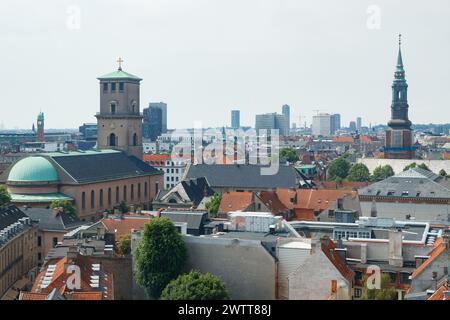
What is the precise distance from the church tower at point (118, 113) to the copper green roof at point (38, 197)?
22.0 meters

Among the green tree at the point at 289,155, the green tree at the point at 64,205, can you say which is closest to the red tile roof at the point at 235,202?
the green tree at the point at 64,205

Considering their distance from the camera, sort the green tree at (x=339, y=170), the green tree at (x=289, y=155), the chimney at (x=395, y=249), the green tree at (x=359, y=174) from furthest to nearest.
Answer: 1. the green tree at (x=289, y=155)
2. the green tree at (x=339, y=170)
3. the green tree at (x=359, y=174)
4. the chimney at (x=395, y=249)

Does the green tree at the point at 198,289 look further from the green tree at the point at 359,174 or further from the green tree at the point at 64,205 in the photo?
the green tree at the point at 359,174

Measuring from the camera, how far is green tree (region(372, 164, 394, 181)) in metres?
106

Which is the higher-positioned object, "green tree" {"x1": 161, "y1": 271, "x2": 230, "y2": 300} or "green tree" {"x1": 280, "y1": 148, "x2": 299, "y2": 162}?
"green tree" {"x1": 280, "y1": 148, "x2": 299, "y2": 162}

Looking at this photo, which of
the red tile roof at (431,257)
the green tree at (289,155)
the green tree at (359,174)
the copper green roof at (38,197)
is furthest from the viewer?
the green tree at (289,155)

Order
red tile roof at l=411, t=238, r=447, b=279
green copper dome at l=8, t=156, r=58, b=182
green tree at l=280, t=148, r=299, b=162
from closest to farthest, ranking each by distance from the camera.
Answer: red tile roof at l=411, t=238, r=447, b=279 < green copper dome at l=8, t=156, r=58, b=182 < green tree at l=280, t=148, r=299, b=162

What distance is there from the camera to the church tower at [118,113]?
313 feet

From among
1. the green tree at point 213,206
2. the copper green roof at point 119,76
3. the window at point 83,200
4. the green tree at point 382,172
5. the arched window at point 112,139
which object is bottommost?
the window at point 83,200

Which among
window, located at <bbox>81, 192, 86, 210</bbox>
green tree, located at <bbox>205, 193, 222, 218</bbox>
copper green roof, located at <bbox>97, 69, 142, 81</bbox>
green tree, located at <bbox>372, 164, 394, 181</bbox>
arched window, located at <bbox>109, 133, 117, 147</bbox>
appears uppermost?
copper green roof, located at <bbox>97, 69, 142, 81</bbox>

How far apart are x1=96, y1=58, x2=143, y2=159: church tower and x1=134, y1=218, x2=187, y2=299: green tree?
5825cm

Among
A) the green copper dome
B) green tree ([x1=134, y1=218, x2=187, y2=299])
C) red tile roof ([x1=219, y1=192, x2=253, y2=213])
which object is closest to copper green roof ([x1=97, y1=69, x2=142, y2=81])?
the green copper dome

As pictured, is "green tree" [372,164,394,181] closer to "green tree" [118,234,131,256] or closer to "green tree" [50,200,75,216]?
"green tree" [50,200,75,216]

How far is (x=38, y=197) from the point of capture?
72.8 meters
